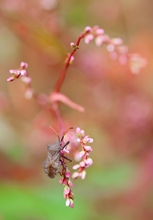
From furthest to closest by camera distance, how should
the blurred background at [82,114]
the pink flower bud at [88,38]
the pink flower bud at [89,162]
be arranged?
the blurred background at [82,114], the pink flower bud at [88,38], the pink flower bud at [89,162]

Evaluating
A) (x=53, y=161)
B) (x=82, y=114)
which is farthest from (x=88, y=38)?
(x=82, y=114)

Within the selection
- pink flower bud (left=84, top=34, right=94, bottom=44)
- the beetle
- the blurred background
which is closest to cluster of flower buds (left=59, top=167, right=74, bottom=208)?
the beetle

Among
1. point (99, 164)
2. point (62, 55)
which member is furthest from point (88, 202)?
point (62, 55)

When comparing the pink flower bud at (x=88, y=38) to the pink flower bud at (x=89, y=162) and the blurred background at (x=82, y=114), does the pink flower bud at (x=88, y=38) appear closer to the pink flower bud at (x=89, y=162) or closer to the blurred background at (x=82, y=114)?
the pink flower bud at (x=89, y=162)

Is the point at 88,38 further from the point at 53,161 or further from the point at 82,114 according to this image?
the point at 82,114

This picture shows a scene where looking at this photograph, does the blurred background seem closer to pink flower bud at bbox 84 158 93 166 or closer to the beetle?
the beetle

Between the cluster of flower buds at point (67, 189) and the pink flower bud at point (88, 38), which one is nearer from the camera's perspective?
the cluster of flower buds at point (67, 189)

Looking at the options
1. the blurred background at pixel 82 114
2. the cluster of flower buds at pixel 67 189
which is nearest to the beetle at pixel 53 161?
the cluster of flower buds at pixel 67 189

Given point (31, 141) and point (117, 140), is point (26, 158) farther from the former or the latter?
point (117, 140)

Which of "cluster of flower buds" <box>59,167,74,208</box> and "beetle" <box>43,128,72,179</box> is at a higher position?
"beetle" <box>43,128,72,179</box>
